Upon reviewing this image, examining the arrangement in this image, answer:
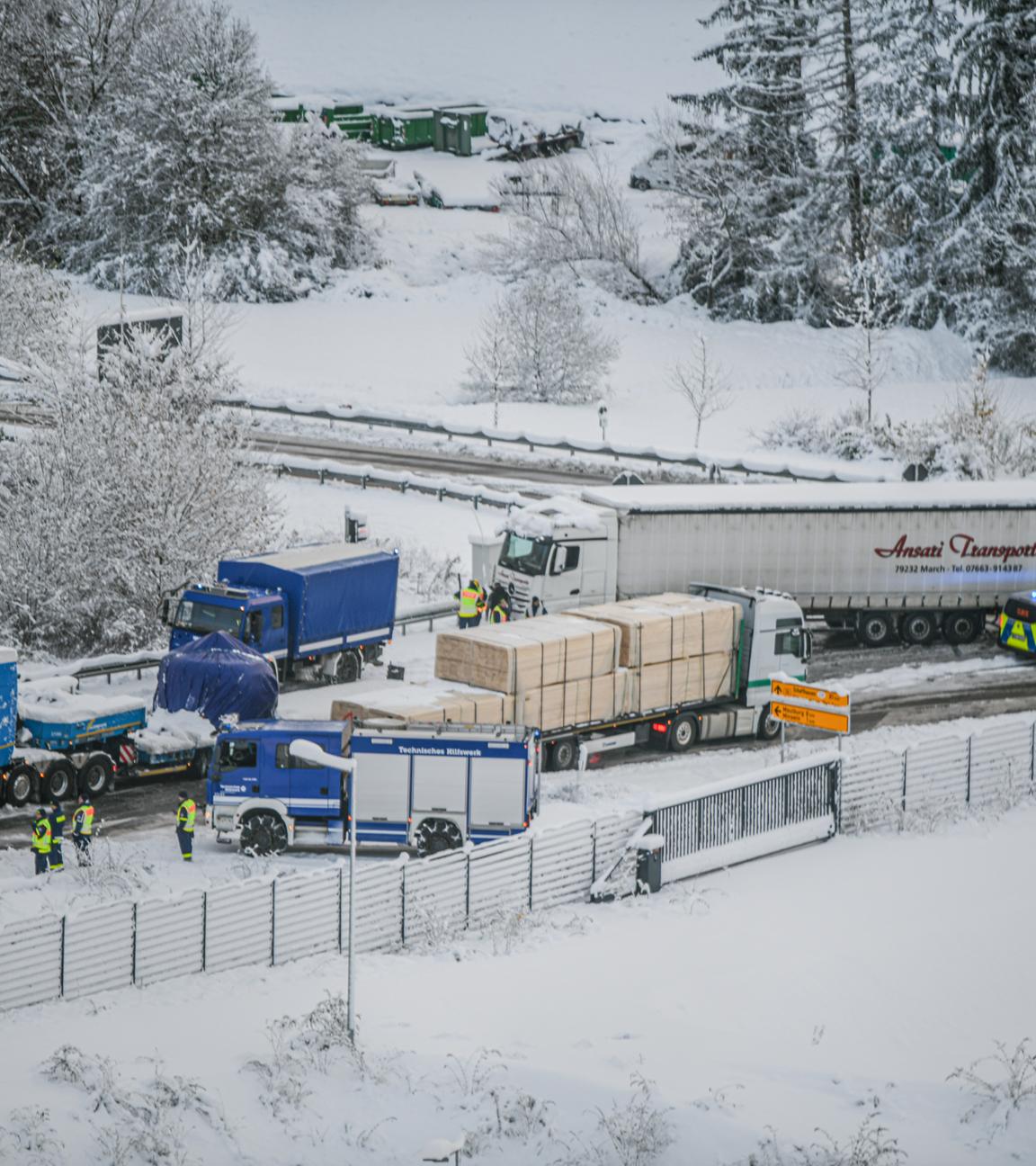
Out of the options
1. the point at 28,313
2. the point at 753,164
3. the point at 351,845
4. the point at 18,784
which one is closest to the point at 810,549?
the point at 18,784

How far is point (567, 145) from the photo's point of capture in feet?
339

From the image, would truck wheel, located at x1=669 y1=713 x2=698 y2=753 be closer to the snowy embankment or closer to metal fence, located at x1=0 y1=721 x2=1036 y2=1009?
metal fence, located at x1=0 y1=721 x2=1036 y2=1009

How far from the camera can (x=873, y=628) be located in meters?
40.4

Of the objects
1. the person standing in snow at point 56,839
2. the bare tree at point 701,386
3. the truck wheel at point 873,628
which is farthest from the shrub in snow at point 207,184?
the person standing in snow at point 56,839

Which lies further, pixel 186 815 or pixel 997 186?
pixel 997 186

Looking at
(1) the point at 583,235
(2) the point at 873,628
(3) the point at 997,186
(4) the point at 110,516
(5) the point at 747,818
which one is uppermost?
(3) the point at 997,186

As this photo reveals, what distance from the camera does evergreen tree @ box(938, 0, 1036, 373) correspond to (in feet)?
238

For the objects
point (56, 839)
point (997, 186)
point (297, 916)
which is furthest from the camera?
point (997, 186)

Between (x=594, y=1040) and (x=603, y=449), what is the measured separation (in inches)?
1458

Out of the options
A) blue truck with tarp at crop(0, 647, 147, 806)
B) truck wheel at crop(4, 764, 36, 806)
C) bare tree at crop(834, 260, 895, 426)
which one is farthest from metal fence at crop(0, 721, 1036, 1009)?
bare tree at crop(834, 260, 895, 426)

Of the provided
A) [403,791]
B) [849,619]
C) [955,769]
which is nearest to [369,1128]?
[403,791]

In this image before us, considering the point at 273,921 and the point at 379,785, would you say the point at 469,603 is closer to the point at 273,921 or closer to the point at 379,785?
the point at 379,785

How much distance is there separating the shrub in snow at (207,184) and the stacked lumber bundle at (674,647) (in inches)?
1993

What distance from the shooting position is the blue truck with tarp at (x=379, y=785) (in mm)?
27078
